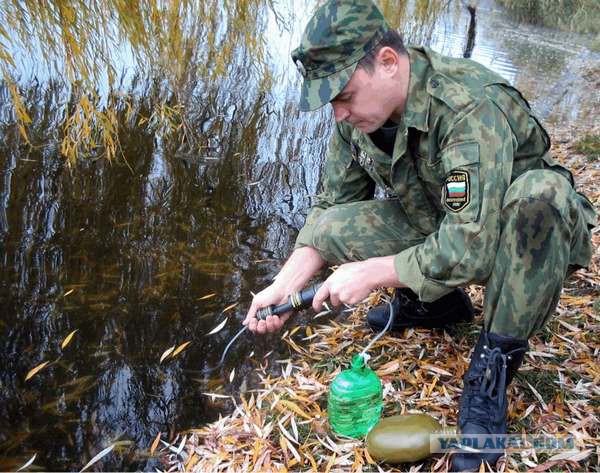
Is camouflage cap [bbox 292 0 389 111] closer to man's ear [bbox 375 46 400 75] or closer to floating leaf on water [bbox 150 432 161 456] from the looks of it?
man's ear [bbox 375 46 400 75]

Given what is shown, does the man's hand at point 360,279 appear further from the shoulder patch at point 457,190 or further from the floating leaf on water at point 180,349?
the floating leaf on water at point 180,349

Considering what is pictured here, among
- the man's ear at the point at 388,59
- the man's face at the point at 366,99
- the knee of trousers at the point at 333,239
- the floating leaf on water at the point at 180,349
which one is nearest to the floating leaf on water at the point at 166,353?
the floating leaf on water at the point at 180,349

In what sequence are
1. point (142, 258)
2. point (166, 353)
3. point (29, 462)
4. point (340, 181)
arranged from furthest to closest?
point (142, 258), point (166, 353), point (340, 181), point (29, 462)

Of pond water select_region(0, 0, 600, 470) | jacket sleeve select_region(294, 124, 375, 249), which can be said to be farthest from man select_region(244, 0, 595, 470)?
pond water select_region(0, 0, 600, 470)

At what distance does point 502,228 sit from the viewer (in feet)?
5.69

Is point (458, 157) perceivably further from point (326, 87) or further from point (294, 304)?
point (294, 304)

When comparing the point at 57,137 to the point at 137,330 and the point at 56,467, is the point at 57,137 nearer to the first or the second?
the point at 137,330

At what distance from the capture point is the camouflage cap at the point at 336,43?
169 centimetres

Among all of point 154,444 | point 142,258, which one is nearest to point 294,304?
point 154,444

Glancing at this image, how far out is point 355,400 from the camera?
1971mm

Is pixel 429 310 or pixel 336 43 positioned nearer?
pixel 336 43

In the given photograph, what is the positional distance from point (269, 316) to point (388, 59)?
969 mm

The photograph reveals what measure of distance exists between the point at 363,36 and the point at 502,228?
2.35ft

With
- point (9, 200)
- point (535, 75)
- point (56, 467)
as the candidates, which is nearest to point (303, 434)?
point (56, 467)
